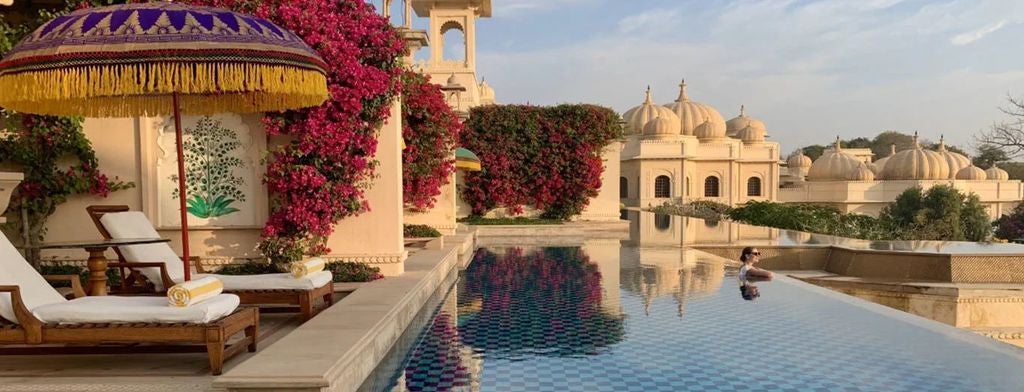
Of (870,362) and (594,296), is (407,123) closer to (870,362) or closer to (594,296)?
(594,296)

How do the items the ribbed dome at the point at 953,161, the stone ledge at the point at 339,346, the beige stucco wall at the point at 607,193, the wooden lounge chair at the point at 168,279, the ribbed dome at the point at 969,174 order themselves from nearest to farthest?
the stone ledge at the point at 339,346 → the wooden lounge chair at the point at 168,279 → the beige stucco wall at the point at 607,193 → the ribbed dome at the point at 953,161 → the ribbed dome at the point at 969,174

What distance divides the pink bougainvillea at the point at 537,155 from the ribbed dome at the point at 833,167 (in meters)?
27.4

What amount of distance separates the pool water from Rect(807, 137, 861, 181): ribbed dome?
3678cm

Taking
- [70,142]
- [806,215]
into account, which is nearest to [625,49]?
[806,215]

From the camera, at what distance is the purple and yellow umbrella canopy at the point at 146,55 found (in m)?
3.47

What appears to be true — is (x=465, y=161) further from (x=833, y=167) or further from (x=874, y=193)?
(x=833, y=167)

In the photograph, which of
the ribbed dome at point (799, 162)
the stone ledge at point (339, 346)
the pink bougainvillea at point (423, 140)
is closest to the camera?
the stone ledge at point (339, 346)

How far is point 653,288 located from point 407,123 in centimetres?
571

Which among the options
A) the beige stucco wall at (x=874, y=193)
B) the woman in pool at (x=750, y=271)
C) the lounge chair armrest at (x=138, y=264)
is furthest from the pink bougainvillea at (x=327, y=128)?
the beige stucco wall at (x=874, y=193)

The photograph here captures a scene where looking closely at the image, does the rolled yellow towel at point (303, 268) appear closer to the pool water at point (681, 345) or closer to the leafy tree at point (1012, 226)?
the pool water at point (681, 345)

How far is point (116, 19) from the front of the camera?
11.7ft

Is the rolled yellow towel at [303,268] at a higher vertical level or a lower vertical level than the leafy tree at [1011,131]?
lower

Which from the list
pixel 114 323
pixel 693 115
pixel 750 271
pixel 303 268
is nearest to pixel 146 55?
pixel 114 323

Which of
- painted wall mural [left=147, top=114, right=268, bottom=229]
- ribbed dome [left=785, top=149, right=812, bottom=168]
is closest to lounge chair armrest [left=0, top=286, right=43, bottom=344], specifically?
painted wall mural [left=147, top=114, right=268, bottom=229]
